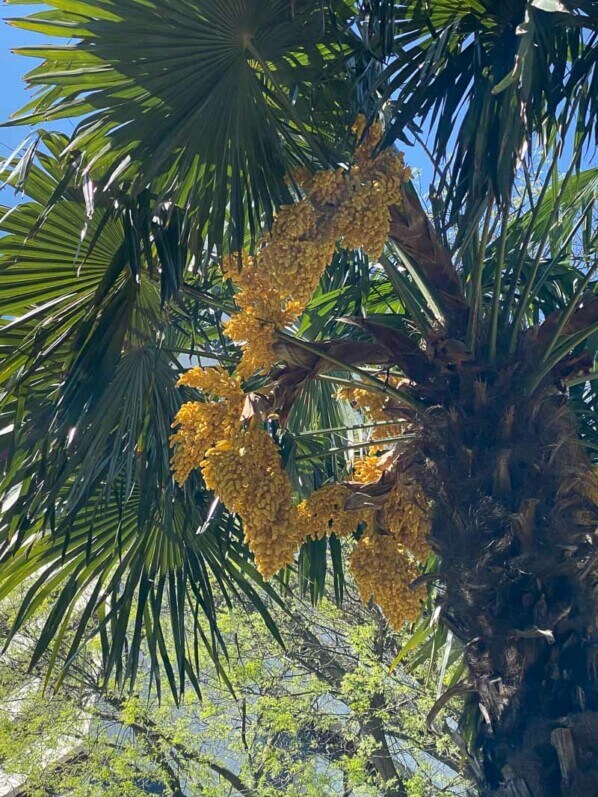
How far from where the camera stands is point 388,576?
3629 millimetres

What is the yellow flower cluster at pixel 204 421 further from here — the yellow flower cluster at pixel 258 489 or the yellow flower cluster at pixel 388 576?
the yellow flower cluster at pixel 388 576

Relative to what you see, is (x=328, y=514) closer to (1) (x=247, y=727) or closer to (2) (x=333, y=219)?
(2) (x=333, y=219)

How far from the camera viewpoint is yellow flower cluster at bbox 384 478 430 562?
3.77 m

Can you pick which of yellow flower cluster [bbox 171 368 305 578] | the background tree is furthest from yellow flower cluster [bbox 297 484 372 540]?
the background tree

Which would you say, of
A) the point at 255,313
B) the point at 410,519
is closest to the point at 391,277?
the point at 255,313

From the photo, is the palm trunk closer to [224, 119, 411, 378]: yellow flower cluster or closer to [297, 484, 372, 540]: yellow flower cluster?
[297, 484, 372, 540]: yellow flower cluster

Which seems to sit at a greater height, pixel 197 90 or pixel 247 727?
pixel 197 90

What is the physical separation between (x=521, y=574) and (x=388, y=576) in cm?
60

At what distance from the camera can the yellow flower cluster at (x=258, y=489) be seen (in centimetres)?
341

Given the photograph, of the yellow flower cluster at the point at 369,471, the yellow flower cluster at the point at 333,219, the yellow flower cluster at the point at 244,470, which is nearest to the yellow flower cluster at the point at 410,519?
the yellow flower cluster at the point at 369,471

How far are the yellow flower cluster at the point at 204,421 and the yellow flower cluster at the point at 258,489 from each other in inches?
2.3

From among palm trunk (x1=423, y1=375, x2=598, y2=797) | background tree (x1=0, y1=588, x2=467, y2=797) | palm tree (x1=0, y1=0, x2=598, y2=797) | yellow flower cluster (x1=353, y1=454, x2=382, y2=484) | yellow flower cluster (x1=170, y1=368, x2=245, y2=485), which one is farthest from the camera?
background tree (x1=0, y1=588, x2=467, y2=797)

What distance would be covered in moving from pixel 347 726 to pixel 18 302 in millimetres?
8135

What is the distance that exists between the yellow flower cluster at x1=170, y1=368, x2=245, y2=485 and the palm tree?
0.30 metres
